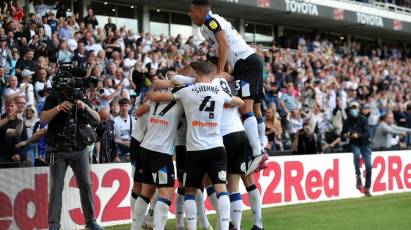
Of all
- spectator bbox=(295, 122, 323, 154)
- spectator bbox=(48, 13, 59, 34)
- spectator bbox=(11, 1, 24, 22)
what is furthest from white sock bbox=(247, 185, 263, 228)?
spectator bbox=(11, 1, 24, 22)

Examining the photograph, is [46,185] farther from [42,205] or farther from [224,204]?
[224,204]

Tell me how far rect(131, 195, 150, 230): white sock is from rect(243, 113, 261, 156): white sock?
1637 mm

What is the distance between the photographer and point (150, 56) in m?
20.2

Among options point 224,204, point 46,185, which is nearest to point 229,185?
point 224,204

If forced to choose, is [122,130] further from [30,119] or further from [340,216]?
[340,216]

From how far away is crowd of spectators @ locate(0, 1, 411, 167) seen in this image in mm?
13844

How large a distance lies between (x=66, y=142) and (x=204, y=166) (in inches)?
100

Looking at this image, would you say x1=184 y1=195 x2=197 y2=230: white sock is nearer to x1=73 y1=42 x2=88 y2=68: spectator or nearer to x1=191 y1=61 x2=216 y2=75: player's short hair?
x1=191 y1=61 x2=216 y2=75: player's short hair

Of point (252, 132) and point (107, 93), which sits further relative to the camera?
point (107, 93)

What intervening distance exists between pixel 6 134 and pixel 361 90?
1669 centimetres

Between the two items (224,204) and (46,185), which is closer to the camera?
(224,204)

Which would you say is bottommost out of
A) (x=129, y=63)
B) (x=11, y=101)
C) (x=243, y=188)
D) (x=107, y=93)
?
(x=243, y=188)

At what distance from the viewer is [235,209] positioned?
9.36 metres

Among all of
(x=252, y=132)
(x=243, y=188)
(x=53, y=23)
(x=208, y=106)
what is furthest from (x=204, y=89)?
(x=53, y=23)
